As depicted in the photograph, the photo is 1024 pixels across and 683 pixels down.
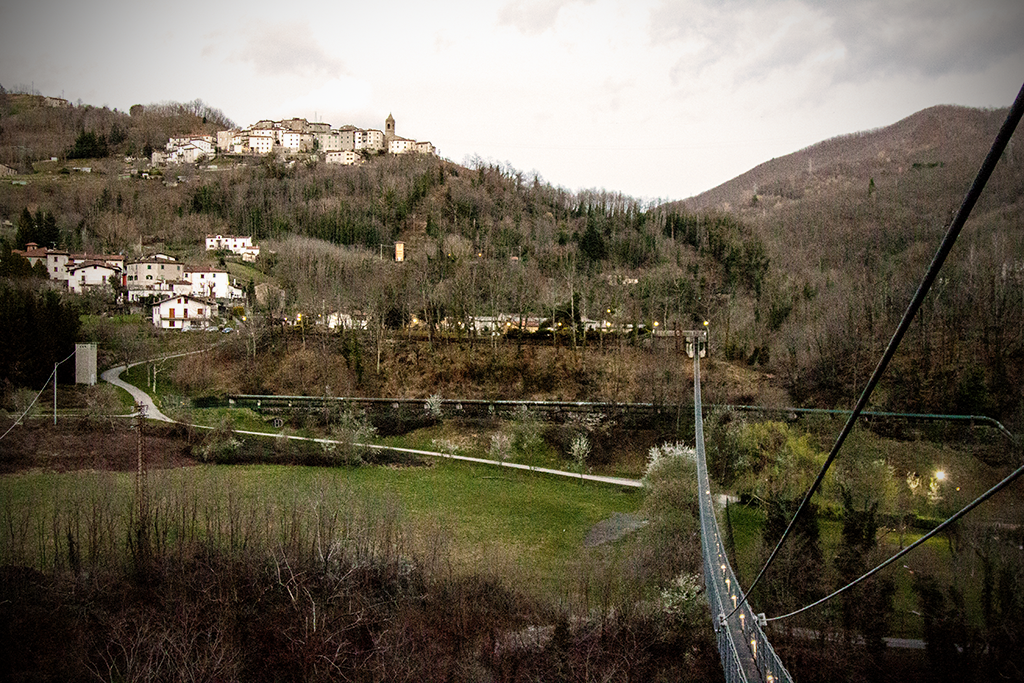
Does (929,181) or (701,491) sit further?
(929,181)

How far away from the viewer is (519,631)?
10.1m

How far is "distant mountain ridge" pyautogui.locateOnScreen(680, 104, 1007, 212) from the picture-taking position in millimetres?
11586

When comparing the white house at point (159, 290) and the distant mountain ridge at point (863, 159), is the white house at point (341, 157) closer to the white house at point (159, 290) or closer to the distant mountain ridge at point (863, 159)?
the distant mountain ridge at point (863, 159)

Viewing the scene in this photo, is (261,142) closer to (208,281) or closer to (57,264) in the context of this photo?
(208,281)

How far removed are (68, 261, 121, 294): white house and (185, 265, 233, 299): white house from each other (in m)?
7.06

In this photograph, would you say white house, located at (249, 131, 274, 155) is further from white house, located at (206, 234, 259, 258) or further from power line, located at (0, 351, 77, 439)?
power line, located at (0, 351, 77, 439)

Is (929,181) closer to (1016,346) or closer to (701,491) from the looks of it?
(1016,346)

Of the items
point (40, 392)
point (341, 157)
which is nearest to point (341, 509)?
point (40, 392)


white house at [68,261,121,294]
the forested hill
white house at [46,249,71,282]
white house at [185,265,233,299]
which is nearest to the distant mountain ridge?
the forested hill

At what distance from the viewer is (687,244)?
42.2 m

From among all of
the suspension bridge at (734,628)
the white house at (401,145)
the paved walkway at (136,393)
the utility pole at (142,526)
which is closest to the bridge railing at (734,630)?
the suspension bridge at (734,628)

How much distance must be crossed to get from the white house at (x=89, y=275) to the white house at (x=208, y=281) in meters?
7.06

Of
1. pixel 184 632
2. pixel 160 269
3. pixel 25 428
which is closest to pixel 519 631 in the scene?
pixel 184 632

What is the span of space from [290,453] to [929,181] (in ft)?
76.4
